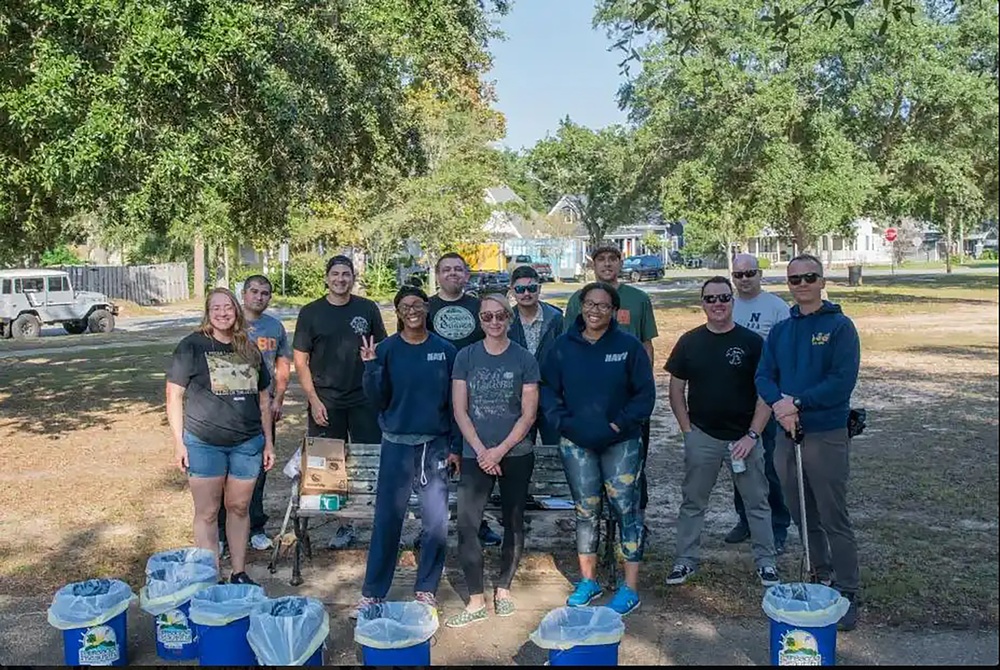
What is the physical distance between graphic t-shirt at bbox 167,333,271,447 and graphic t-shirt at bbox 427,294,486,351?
134cm

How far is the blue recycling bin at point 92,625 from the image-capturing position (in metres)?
4.52

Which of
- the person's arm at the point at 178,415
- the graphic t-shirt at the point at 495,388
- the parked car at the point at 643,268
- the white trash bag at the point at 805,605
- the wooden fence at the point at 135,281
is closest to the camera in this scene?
the white trash bag at the point at 805,605

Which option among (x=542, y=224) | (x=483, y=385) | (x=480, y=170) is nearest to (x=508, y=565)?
(x=483, y=385)

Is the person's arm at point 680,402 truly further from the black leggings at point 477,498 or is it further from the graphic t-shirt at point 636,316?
the black leggings at point 477,498

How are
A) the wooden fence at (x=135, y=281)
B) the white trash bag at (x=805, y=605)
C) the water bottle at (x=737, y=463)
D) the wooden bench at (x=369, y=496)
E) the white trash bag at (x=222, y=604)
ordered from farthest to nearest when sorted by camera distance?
the wooden fence at (x=135, y=281) → the wooden bench at (x=369, y=496) → the water bottle at (x=737, y=463) → the white trash bag at (x=222, y=604) → the white trash bag at (x=805, y=605)

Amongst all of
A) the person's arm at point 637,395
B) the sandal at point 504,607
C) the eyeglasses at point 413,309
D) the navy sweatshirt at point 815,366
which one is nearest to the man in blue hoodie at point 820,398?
the navy sweatshirt at point 815,366

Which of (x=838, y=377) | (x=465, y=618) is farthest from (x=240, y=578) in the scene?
(x=838, y=377)

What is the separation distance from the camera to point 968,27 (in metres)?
24.5

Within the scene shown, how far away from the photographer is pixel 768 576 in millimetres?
5715

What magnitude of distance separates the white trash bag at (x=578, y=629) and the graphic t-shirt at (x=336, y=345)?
2751 millimetres

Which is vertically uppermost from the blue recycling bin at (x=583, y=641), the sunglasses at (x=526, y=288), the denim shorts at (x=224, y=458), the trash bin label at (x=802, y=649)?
the sunglasses at (x=526, y=288)

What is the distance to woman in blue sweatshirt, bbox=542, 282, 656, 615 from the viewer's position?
17.4 ft

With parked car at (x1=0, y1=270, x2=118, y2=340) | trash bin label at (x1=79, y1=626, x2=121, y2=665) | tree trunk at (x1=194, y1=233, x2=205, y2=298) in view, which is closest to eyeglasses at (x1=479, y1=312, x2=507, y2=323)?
trash bin label at (x1=79, y1=626, x2=121, y2=665)

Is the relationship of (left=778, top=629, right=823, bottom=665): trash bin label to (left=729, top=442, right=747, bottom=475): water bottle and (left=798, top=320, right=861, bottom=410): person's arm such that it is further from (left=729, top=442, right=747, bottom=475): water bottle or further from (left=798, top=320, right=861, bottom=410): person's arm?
(left=729, top=442, right=747, bottom=475): water bottle
